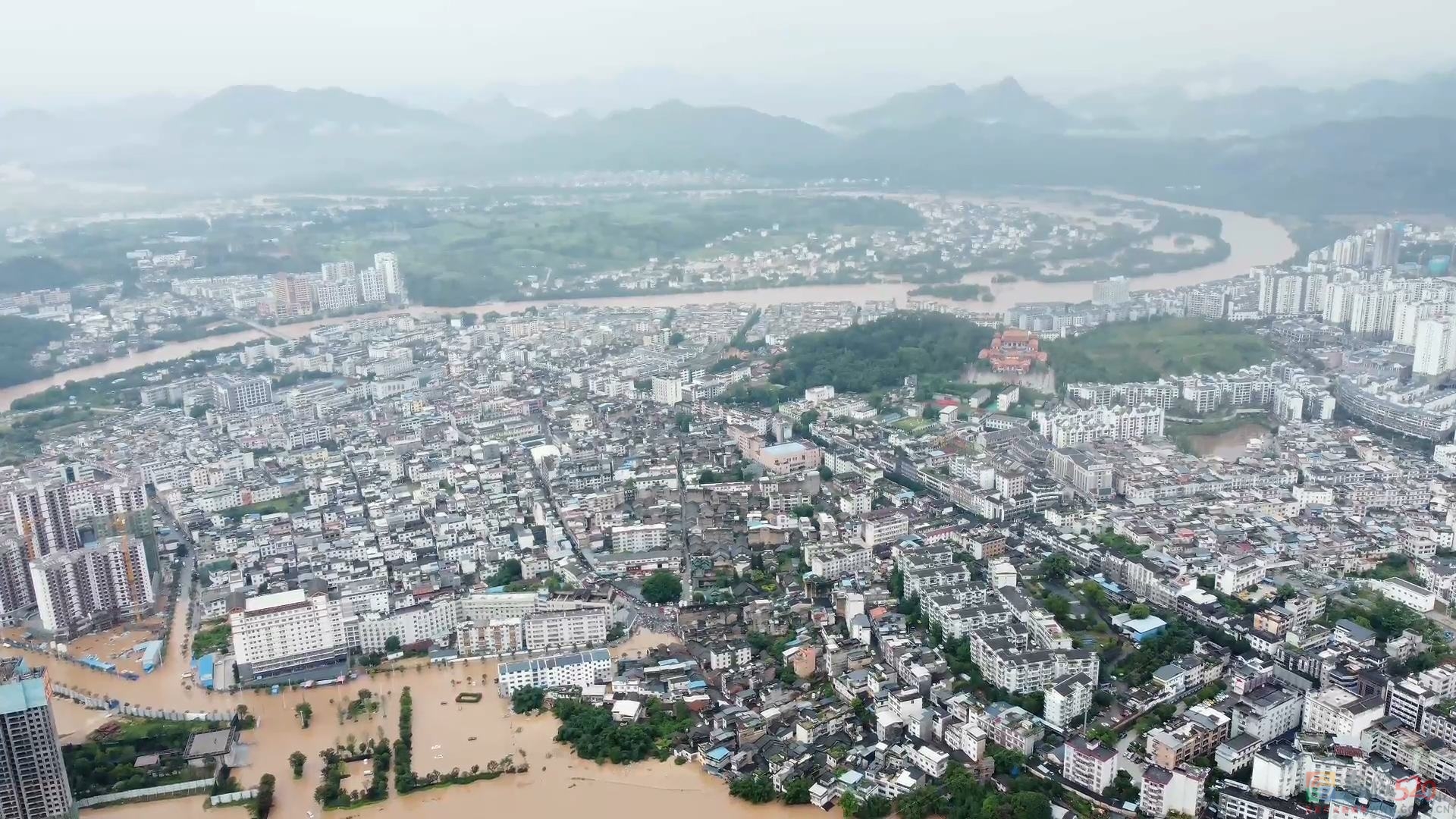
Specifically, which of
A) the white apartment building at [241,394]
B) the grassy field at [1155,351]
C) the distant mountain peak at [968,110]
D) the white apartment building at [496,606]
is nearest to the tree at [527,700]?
the white apartment building at [496,606]

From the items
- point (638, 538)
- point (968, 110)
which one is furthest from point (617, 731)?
point (968, 110)

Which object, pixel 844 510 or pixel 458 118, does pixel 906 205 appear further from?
pixel 458 118

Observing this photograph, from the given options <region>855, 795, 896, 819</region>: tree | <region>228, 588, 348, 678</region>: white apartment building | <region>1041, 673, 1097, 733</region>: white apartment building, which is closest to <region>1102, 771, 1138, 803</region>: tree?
<region>1041, 673, 1097, 733</region>: white apartment building

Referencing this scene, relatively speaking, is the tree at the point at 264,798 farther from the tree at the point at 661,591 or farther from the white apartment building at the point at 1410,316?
the white apartment building at the point at 1410,316

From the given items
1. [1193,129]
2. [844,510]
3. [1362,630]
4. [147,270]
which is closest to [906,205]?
[1193,129]

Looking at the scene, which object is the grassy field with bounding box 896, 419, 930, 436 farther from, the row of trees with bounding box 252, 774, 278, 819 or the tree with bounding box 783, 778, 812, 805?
the row of trees with bounding box 252, 774, 278, 819

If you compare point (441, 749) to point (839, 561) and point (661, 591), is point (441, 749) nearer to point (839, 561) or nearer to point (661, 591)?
point (661, 591)
